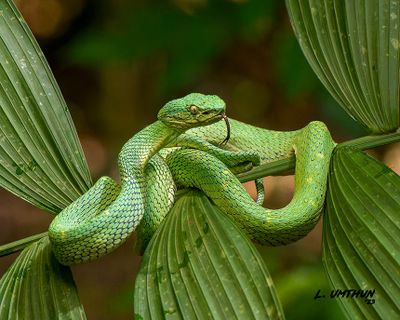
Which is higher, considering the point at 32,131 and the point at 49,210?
the point at 32,131

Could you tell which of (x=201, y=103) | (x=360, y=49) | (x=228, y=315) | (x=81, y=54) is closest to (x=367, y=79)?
(x=360, y=49)

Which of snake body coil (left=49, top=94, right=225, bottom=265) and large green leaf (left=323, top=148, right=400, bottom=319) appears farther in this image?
snake body coil (left=49, top=94, right=225, bottom=265)

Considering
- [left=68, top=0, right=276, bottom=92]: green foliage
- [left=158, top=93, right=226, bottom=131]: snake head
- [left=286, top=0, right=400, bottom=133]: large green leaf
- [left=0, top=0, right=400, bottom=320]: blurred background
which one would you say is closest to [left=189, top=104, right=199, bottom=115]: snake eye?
[left=158, top=93, right=226, bottom=131]: snake head

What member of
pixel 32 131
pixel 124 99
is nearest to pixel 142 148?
pixel 32 131

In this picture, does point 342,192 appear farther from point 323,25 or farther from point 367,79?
point 323,25

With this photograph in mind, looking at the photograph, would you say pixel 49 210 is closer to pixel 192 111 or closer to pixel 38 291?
pixel 38 291

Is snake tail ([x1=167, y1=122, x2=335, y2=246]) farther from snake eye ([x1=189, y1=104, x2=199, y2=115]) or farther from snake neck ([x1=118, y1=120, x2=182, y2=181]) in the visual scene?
snake eye ([x1=189, y1=104, x2=199, y2=115])
